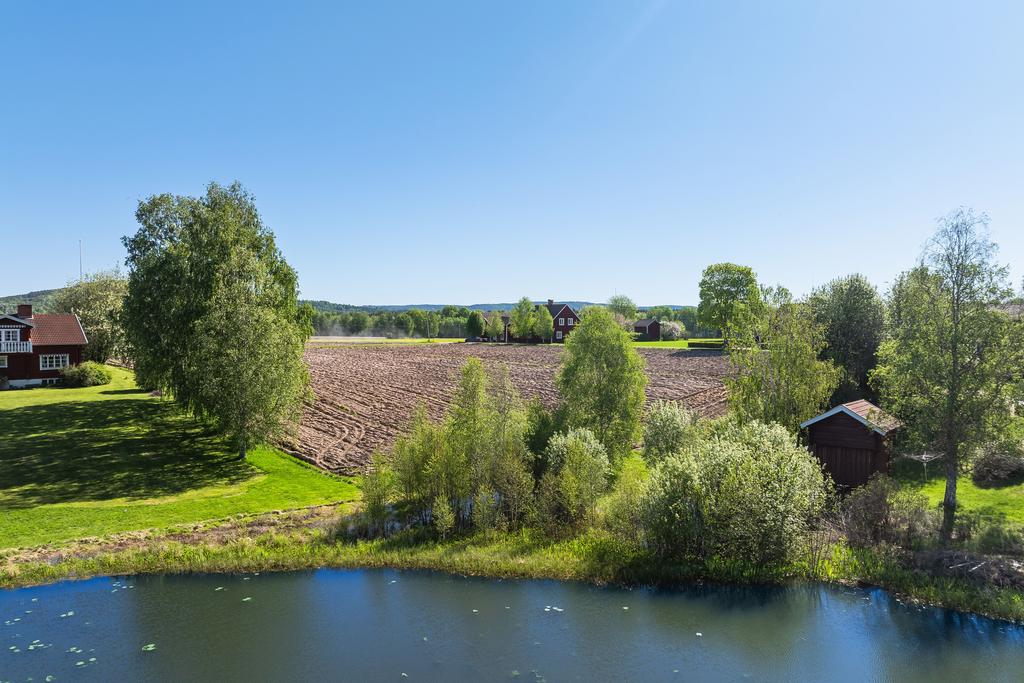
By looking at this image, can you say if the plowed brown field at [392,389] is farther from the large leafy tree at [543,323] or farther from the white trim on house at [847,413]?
the large leafy tree at [543,323]

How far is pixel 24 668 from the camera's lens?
16.3m

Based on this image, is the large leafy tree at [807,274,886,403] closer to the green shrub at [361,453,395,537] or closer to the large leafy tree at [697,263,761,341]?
the green shrub at [361,453,395,537]

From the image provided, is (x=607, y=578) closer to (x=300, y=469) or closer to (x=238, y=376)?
(x=300, y=469)

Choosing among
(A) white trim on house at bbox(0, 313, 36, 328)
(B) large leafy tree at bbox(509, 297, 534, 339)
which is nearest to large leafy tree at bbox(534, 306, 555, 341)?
(B) large leafy tree at bbox(509, 297, 534, 339)

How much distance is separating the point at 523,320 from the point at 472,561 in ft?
380

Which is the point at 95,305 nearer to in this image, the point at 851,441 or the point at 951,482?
the point at 851,441

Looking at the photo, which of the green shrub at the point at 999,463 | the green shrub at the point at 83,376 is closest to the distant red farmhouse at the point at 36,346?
the green shrub at the point at 83,376

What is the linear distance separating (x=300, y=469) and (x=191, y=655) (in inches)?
664

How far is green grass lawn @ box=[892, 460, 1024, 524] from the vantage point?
2535 centimetres

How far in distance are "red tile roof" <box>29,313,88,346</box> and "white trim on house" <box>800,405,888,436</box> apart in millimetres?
61071

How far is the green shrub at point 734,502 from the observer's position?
21.2 meters

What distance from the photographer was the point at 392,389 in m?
56.7

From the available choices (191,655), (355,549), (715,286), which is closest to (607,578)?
(355,549)

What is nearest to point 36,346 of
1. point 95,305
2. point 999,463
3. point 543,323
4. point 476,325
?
point 95,305
